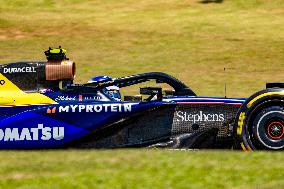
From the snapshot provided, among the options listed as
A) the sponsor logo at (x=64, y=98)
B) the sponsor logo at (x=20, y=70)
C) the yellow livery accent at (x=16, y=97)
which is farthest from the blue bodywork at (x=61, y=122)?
the sponsor logo at (x=20, y=70)

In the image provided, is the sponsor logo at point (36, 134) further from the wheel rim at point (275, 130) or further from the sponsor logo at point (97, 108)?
the wheel rim at point (275, 130)

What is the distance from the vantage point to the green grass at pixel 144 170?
6293mm

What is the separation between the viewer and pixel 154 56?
27.5 m

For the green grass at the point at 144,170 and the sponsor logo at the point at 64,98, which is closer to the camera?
the green grass at the point at 144,170

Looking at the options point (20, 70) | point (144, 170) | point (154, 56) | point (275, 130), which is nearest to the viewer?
point (144, 170)

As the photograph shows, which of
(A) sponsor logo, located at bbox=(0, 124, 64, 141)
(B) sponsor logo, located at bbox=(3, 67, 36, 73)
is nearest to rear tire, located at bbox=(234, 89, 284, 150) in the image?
(A) sponsor logo, located at bbox=(0, 124, 64, 141)

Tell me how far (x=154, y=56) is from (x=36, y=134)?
61.8 ft

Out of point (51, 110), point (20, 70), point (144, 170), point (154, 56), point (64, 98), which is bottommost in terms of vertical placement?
point (144, 170)

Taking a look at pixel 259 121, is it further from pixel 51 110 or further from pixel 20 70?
pixel 20 70

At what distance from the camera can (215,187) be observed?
612cm

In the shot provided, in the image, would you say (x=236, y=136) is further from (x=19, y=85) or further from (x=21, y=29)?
(x=21, y=29)

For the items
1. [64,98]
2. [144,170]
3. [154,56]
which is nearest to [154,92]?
[64,98]

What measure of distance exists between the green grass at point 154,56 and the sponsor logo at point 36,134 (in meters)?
0.36

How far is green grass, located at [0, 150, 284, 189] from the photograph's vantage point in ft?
20.6
